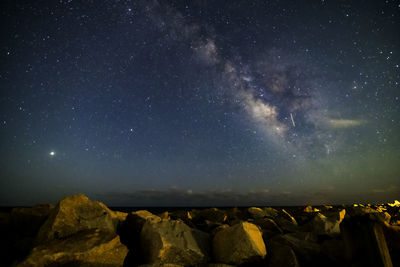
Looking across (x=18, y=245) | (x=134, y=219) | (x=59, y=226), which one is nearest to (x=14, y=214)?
(x=18, y=245)

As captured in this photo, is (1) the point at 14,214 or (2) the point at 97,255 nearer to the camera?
(2) the point at 97,255

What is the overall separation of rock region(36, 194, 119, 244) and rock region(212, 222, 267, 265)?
1692 millimetres

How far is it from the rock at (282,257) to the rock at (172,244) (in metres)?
0.97

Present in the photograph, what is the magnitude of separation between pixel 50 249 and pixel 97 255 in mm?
573

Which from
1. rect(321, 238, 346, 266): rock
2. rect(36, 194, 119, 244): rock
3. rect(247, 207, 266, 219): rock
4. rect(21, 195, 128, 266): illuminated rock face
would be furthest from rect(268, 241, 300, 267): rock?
rect(247, 207, 266, 219): rock

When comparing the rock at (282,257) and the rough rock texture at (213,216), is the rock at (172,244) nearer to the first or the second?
the rock at (282,257)

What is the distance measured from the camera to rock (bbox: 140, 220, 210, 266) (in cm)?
325

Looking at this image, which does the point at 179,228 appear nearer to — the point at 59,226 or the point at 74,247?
the point at 74,247

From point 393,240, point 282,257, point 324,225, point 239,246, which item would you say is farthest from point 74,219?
point 324,225

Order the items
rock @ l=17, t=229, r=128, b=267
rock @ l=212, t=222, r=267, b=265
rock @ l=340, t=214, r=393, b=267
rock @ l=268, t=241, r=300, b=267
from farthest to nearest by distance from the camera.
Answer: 1. rock @ l=212, t=222, r=267, b=265
2. rock @ l=268, t=241, r=300, b=267
3. rock @ l=17, t=229, r=128, b=267
4. rock @ l=340, t=214, r=393, b=267

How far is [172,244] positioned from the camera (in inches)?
130

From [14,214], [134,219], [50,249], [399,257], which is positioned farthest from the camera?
[14,214]

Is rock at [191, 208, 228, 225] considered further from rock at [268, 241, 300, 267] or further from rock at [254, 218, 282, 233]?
rock at [268, 241, 300, 267]

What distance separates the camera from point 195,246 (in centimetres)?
349
